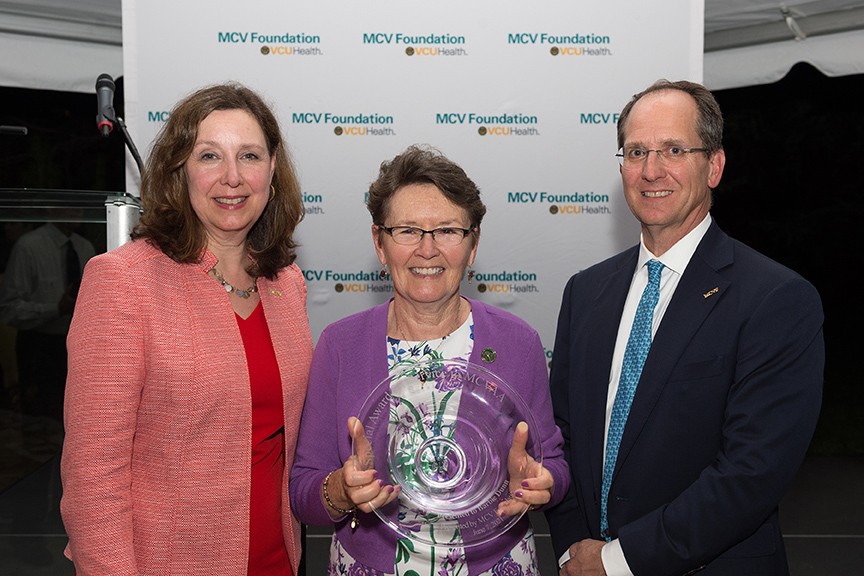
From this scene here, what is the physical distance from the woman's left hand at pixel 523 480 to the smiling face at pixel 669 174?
0.75 meters

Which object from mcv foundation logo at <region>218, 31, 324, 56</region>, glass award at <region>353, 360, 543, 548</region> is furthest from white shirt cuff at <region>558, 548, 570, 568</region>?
mcv foundation logo at <region>218, 31, 324, 56</region>

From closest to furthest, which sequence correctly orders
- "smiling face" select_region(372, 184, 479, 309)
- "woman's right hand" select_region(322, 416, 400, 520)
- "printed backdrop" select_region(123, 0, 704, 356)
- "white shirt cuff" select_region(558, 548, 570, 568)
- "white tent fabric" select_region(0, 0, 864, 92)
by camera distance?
"woman's right hand" select_region(322, 416, 400, 520) → "smiling face" select_region(372, 184, 479, 309) → "white shirt cuff" select_region(558, 548, 570, 568) → "printed backdrop" select_region(123, 0, 704, 356) → "white tent fabric" select_region(0, 0, 864, 92)

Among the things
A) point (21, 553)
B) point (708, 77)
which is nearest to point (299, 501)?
point (21, 553)

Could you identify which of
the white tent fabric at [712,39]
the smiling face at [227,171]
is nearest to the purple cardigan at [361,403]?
the smiling face at [227,171]

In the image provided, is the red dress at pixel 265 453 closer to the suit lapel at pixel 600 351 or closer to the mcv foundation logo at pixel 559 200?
the suit lapel at pixel 600 351

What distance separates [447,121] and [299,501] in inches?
92.5

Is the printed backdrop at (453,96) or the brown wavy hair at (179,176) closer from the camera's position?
the brown wavy hair at (179,176)

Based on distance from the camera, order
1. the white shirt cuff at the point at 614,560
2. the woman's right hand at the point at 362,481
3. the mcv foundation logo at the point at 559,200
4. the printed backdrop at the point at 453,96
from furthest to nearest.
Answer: the mcv foundation logo at the point at 559,200
the printed backdrop at the point at 453,96
the white shirt cuff at the point at 614,560
the woman's right hand at the point at 362,481

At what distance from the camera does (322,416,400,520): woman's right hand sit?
4.55 ft

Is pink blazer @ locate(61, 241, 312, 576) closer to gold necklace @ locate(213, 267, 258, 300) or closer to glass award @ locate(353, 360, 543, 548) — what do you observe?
gold necklace @ locate(213, 267, 258, 300)

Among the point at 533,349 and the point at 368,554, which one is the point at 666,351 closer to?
the point at 533,349

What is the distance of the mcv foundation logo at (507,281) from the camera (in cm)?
354

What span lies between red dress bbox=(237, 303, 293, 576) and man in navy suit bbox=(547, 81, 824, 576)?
78cm

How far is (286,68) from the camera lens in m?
3.44
